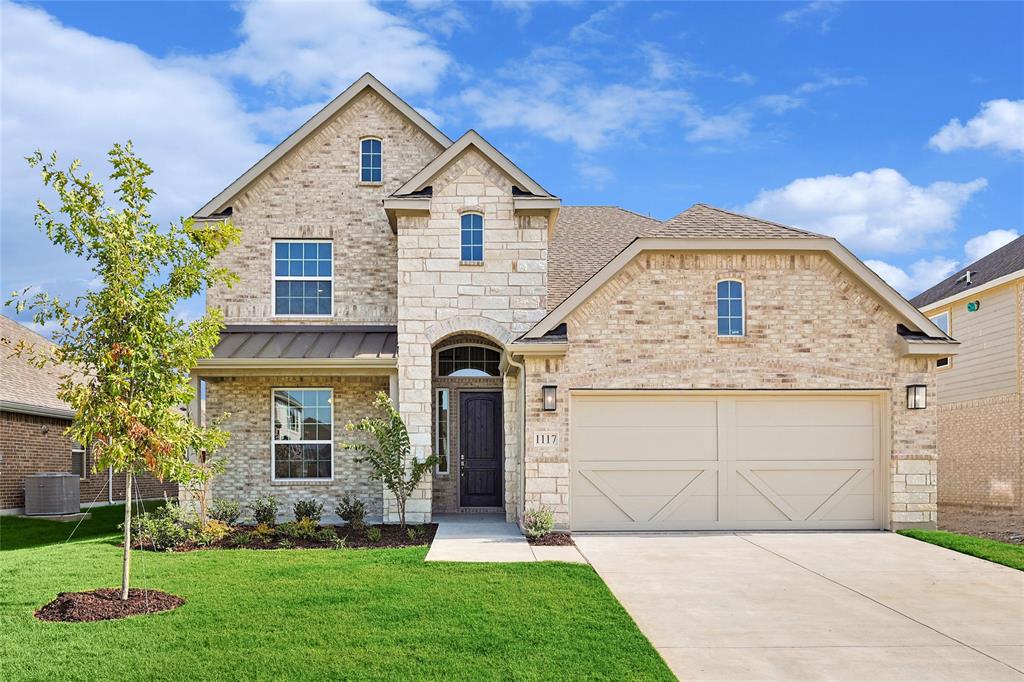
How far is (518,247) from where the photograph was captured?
15.2m

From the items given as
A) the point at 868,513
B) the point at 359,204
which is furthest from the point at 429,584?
the point at 359,204

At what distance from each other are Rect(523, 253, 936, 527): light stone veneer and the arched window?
3.46m

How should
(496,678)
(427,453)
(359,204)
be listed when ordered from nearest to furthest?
(496,678) < (427,453) < (359,204)

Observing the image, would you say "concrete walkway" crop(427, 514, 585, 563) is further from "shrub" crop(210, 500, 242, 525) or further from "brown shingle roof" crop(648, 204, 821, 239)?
"brown shingle roof" crop(648, 204, 821, 239)

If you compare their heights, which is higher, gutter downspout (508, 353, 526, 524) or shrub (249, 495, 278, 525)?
gutter downspout (508, 353, 526, 524)

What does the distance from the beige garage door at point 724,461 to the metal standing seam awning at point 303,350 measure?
13.3ft

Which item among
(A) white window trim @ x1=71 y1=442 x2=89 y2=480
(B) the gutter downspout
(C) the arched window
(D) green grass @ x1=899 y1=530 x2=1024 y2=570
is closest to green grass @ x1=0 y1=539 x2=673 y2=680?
(B) the gutter downspout

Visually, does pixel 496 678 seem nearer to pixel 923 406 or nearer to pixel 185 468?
pixel 185 468

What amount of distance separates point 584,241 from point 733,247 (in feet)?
19.0

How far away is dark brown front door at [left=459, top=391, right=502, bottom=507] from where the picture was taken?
1678 centimetres

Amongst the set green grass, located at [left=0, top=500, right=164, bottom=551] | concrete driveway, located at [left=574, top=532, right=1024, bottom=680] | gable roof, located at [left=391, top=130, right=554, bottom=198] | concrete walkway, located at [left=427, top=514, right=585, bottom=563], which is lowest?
green grass, located at [left=0, top=500, right=164, bottom=551]

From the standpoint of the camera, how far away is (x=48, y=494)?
1870cm

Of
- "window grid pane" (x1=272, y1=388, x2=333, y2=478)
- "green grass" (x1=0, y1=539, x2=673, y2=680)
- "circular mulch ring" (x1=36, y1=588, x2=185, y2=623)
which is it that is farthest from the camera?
"window grid pane" (x1=272, y1=388, x2=333, y2=478)

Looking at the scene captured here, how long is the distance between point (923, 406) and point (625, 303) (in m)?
5.32
